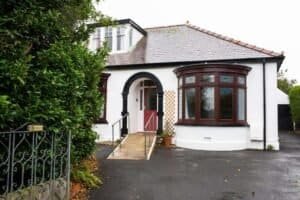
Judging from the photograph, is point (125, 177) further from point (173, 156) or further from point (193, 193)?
point (173, 156)

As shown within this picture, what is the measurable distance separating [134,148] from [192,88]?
3.78 m

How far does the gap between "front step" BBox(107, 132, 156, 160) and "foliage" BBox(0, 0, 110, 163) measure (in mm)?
4640

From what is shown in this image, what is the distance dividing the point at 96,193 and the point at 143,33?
42.4 feet

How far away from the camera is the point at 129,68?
14.9m

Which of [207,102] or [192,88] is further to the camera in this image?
[192,88]

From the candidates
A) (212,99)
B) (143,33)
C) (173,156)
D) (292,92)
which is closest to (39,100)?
(173,156)

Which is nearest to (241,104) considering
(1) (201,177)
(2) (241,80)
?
(2) (241,80)

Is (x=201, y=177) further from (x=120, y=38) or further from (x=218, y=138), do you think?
(x=120, y=38)

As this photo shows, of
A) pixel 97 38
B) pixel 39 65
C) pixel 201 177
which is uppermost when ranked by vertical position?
pixel 97 38

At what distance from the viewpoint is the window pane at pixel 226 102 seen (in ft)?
40.7

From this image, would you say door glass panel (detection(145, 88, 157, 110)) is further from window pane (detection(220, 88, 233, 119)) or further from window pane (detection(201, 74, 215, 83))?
window pane (detection(220, 88, 233, 119))

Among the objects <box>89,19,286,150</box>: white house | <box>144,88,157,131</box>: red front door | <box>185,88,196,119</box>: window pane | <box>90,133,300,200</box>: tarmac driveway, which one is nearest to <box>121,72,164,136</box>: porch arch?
<box>89,19,286,150</box>: white house

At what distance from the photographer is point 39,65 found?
4.63m

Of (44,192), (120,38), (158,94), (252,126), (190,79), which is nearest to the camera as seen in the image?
(44,192)
